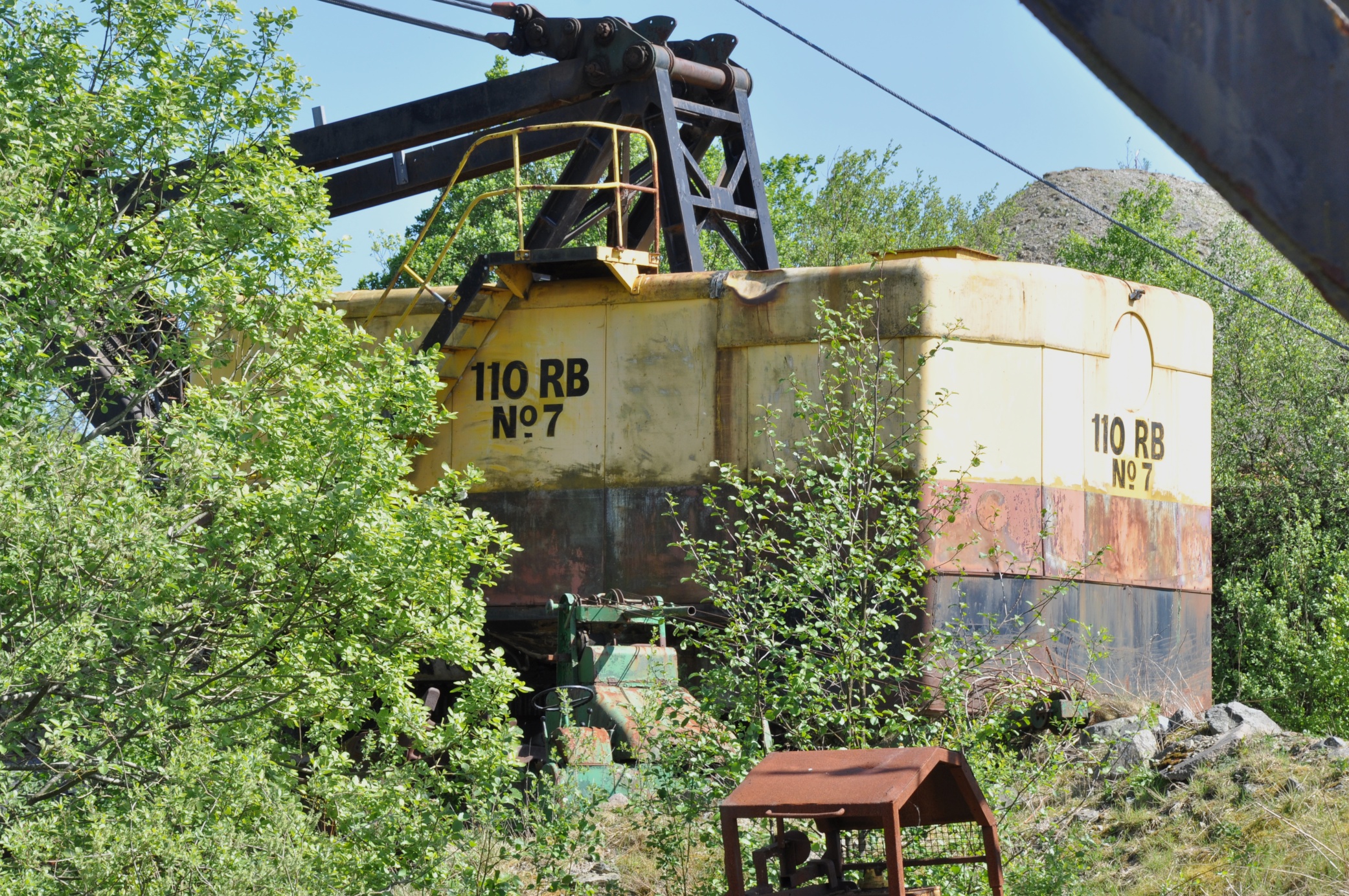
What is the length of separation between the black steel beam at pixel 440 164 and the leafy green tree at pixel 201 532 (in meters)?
5.46

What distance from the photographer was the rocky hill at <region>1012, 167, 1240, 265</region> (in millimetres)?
55906

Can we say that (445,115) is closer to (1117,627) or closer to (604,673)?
(604,673)

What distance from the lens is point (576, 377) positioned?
13.6 m

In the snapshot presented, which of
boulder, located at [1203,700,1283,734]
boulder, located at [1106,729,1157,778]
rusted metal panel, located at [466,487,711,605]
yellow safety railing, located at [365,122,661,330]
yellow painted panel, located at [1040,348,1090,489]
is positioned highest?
yellow safety railing, located at [365,122,661,330]

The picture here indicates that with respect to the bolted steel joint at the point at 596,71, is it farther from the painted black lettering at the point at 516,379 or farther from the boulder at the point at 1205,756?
the boulder at the point at 1205,756

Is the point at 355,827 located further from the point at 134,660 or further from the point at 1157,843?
the point at 1157,843

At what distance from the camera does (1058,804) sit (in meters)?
11.1

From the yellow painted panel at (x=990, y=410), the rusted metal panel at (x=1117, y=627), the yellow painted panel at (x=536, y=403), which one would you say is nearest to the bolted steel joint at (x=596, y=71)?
the yellow painted panel at (x=536, y=403)

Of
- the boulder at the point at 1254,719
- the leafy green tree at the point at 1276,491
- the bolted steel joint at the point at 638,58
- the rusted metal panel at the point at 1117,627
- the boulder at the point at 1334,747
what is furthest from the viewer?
the leafy green tree at the point at 1276,491

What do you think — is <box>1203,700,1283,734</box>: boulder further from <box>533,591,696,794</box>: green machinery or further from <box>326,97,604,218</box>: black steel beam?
<box>326,97,604,218</box>: black steel beam

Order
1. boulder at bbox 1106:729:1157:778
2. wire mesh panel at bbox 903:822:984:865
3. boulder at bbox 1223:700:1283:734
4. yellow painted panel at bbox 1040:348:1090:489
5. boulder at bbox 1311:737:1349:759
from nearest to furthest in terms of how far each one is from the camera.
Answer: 1. wire mesh panel at bbox 903:822:984:865
2. boulder at bbox 1311:737:1349:759
3. boulder at bbox 1106:729:1157:778
4. boulder at bbox 1223:700:1283:734
5. yellow painted panel at bbox 1040:348:1090:489

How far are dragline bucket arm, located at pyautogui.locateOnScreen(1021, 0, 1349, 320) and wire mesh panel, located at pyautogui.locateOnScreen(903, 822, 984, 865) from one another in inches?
164

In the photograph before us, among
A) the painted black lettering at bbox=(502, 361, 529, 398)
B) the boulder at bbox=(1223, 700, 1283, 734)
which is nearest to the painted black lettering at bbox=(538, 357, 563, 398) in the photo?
the painted black lettering at bbox=(502, 361, 529, 398)

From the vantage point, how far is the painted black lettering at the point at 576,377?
44.5 feet
